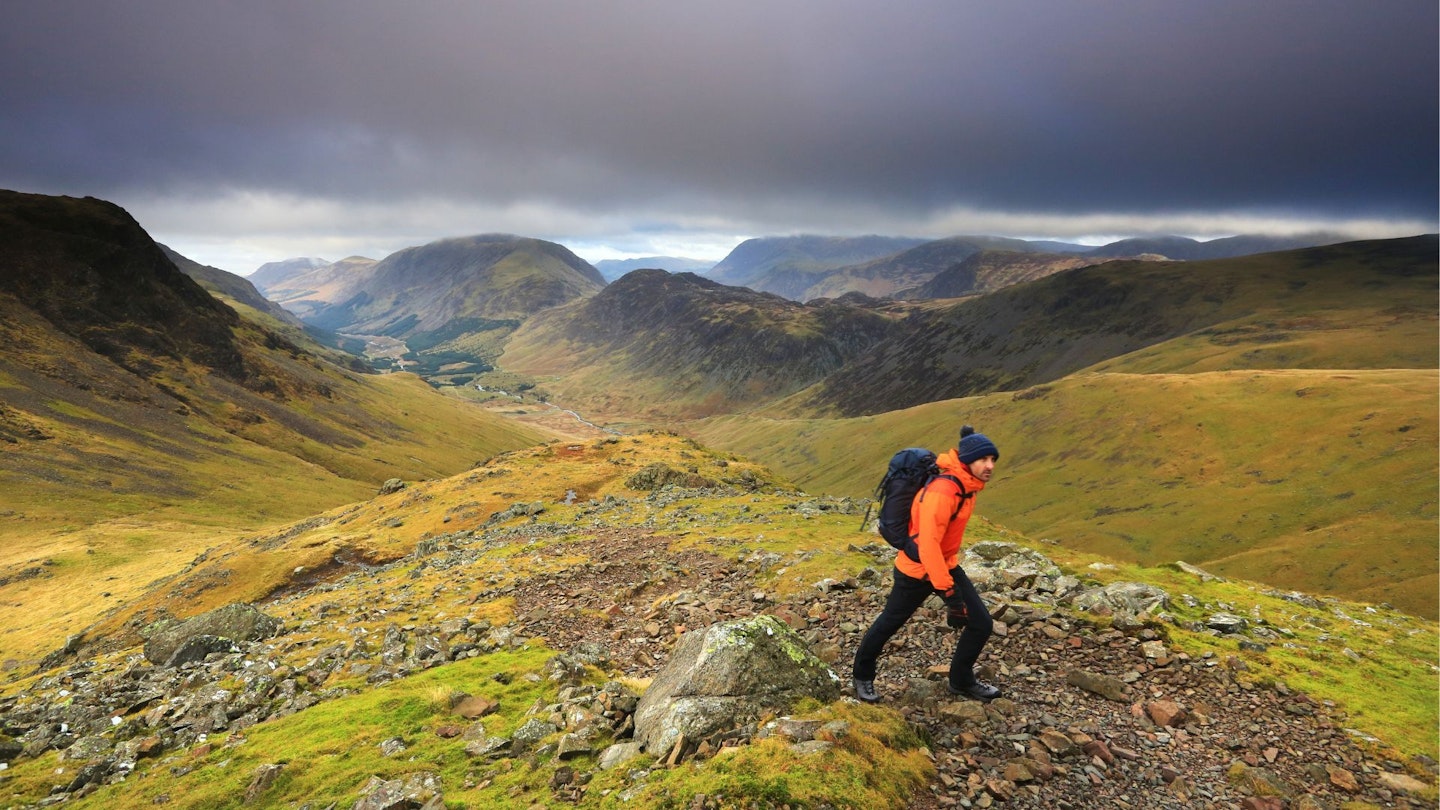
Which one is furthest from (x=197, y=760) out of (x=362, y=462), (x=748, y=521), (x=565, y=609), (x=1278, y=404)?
(x=362, y=462)

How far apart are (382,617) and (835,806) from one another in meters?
23.9

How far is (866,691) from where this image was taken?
11141mm

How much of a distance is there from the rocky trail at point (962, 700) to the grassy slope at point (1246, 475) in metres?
66.5

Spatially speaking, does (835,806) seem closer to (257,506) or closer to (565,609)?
(565,609)

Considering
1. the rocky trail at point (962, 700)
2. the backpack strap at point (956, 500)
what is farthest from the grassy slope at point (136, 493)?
the backpack strap at point (956, 500)

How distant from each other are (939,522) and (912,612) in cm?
204

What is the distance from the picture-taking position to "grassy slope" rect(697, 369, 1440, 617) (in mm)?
63875

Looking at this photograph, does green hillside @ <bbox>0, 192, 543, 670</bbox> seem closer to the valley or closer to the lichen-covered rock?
the valley

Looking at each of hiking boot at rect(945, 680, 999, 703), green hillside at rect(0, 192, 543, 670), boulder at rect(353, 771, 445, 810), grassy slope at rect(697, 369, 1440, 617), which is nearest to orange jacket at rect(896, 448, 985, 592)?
hiking boot at rect(945, 680, 999, 703)

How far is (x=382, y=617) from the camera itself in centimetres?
2472

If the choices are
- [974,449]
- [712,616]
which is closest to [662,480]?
[712,616]

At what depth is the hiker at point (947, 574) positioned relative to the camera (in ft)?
33.5

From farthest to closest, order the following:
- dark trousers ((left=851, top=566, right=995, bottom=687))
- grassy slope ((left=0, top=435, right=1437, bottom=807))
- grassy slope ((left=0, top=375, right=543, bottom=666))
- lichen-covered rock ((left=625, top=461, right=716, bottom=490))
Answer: lichen-covered rock ((left=625, top=461, right=716, bottom=490)) → grassy slope ((left=0, top=375, right=543, bottom=666)) → dark trousers ((left=851, top=566, right=995, bottom=687)) → grassy slope ((left=0, top=435, right=1437, bottom=807))

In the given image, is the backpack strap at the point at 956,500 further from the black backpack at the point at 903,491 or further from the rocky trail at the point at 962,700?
the rocky trail at the point at 962,700
